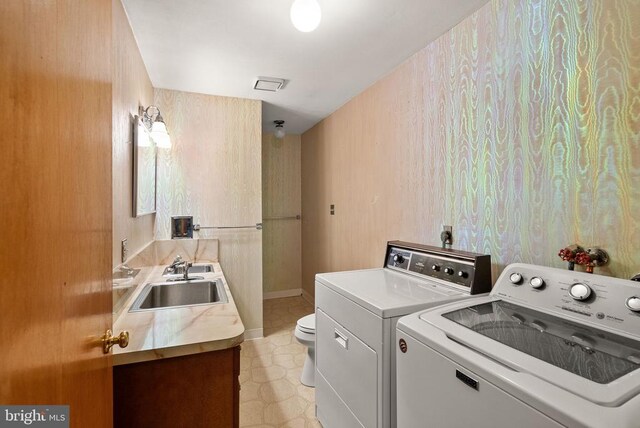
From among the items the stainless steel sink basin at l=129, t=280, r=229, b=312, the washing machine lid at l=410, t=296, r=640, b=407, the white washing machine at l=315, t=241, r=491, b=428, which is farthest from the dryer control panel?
the stainless steel sink basin at l=129, t=280, r=229, b=312

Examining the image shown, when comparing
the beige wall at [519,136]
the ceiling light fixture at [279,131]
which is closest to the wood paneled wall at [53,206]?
the beige wall at [519,136]

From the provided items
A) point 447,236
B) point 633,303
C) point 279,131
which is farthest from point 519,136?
point 279,131

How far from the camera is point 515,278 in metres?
1.22

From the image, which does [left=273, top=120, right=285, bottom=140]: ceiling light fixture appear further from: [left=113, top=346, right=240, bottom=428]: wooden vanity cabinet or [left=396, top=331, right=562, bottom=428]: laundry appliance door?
[left=396, top=331, right=562, bottom=428]: laundry appliance door

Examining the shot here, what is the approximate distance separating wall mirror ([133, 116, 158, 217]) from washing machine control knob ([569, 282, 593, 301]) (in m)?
2.20

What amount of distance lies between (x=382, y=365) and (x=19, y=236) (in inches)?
47.4

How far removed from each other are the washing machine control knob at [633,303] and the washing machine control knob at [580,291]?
0.33ft

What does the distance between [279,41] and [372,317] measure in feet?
5.63

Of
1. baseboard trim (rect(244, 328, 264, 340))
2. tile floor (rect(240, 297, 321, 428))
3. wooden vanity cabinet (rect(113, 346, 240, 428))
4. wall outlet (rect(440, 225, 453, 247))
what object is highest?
wall outlet (rect(440, 225, 453, 247))

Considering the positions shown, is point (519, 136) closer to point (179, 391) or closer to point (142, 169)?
point (179, 391)

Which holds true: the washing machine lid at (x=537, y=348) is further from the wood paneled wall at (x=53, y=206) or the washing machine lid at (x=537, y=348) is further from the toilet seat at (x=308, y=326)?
the toilet seat at (x=308, y=326)

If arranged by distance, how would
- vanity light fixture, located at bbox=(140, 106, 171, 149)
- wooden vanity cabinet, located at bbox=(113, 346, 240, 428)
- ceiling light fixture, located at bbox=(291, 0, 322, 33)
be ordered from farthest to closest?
vanity light fixture, located at bbox=(140, 106, 171, 149) < ceiling light fixture, located at bbox=(291, 0, 322, 33) < wooden vanity cabinet, located at bbox=(113, 346, 240, 428)

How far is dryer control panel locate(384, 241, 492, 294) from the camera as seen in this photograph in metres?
1.43

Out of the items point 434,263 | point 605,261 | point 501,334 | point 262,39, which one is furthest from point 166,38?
point 605,261
